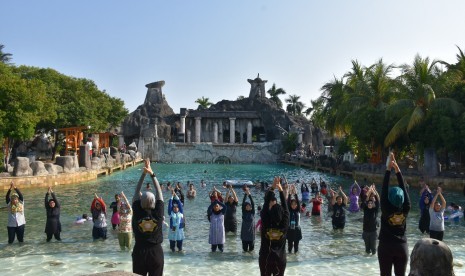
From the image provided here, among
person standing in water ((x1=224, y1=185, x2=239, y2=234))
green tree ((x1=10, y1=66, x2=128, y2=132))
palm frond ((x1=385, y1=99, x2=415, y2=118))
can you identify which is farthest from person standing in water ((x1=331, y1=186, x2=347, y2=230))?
green tree ((x1=10, y1=66, x2=128, y2=132))

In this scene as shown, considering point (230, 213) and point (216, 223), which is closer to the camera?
point (216, 223)

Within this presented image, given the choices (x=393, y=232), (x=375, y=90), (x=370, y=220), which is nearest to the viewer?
(x=393, y=232)

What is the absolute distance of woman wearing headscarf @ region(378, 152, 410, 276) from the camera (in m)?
5.94

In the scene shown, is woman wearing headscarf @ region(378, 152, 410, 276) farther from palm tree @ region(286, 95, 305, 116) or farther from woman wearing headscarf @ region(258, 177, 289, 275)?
palm tree @ region(286, 95, 305, 116)

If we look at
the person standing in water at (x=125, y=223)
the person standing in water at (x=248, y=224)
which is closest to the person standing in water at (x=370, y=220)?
the person standing in water at (x=248, y=224)

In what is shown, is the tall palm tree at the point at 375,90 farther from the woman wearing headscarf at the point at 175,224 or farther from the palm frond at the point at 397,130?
the woman wearing headscarf at the point at 175,224

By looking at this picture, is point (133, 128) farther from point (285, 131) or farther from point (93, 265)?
point (93, 265)

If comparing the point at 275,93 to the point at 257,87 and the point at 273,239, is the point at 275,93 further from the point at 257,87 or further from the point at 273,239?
the point at 273,239

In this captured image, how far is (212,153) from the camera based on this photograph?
65000mm

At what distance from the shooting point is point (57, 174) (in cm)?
3045

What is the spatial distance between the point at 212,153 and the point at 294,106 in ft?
81.8

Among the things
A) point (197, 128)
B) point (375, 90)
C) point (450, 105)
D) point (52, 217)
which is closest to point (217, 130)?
point (197, 128)

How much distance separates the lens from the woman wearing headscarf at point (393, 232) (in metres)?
5.94

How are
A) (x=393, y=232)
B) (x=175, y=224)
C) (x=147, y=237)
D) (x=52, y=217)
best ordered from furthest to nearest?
1. (x=52, y=217)
2. (x=175, y=224)
3. (x=393, y=232)
4. (x=147, y=237)
